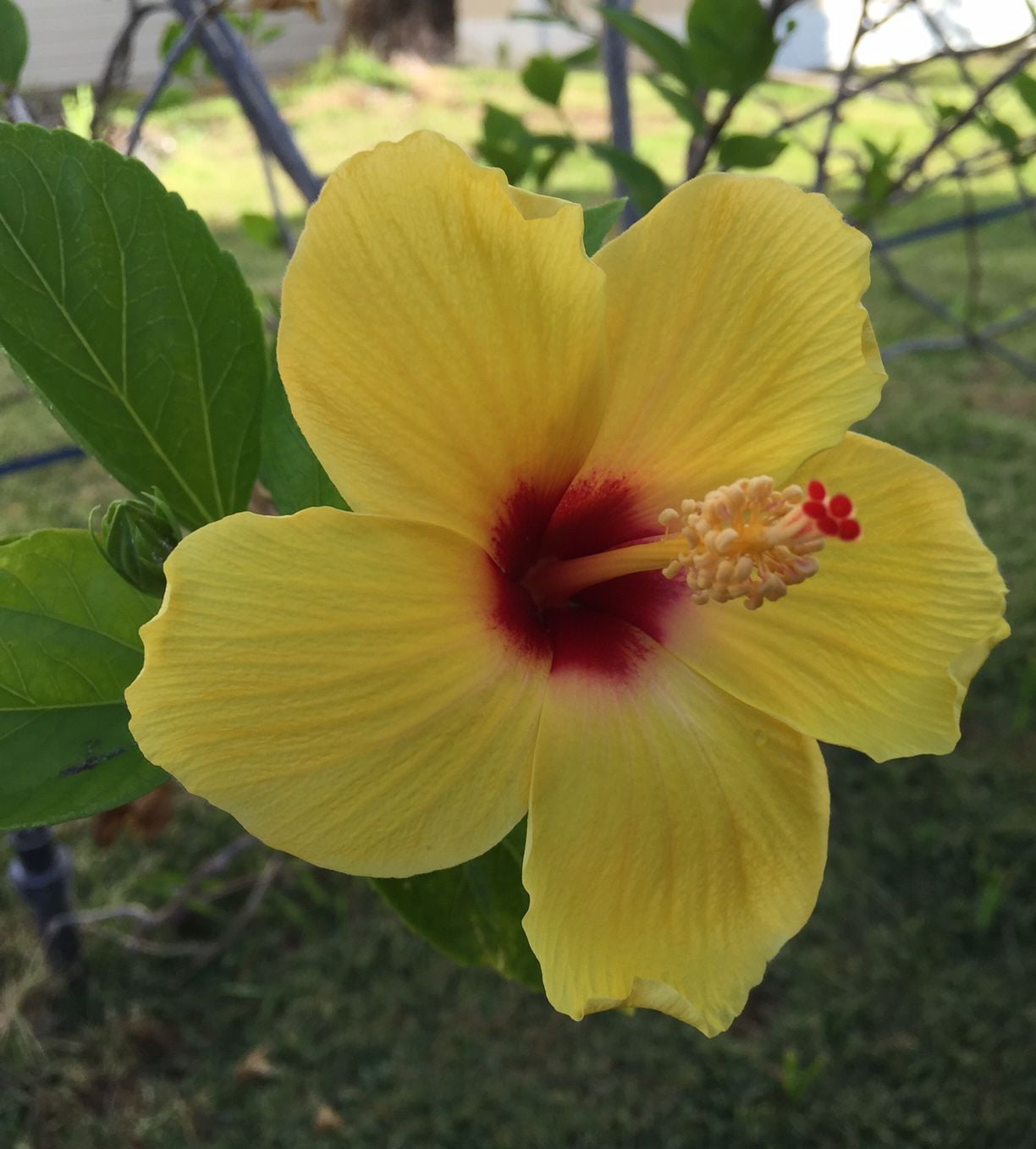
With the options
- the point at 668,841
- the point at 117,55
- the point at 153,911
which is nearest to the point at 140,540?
the point at 668,841

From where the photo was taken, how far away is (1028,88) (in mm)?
1718

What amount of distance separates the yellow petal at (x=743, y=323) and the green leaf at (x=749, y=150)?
0.87 metres

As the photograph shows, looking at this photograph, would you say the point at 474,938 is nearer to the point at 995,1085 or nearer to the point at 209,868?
the point at 209,868

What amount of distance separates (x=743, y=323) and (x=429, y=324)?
201mm

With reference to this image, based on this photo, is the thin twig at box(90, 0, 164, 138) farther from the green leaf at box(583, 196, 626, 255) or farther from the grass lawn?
the grass lawn

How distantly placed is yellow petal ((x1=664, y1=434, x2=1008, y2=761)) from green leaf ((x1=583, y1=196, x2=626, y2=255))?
270mm

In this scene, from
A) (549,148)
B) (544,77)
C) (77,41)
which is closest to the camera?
(549,148)

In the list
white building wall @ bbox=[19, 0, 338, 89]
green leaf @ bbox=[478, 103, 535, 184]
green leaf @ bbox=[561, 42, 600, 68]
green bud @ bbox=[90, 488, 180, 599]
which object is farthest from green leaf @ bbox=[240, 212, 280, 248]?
white building wall @ bbox=[19, 0, 338, 89]

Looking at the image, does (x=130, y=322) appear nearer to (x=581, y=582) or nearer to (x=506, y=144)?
(x=581, y=582)

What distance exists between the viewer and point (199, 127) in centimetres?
952

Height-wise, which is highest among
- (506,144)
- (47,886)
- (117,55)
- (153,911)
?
(117,55)

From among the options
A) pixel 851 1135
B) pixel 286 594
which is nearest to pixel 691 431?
pixel 286 594

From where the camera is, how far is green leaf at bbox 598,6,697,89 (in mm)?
1389

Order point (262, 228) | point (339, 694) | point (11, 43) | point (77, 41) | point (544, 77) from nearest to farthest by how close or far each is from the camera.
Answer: point (339, 694)
point (11, 43)
point (544, 77)
point (262, 228)
point (77, 41)
